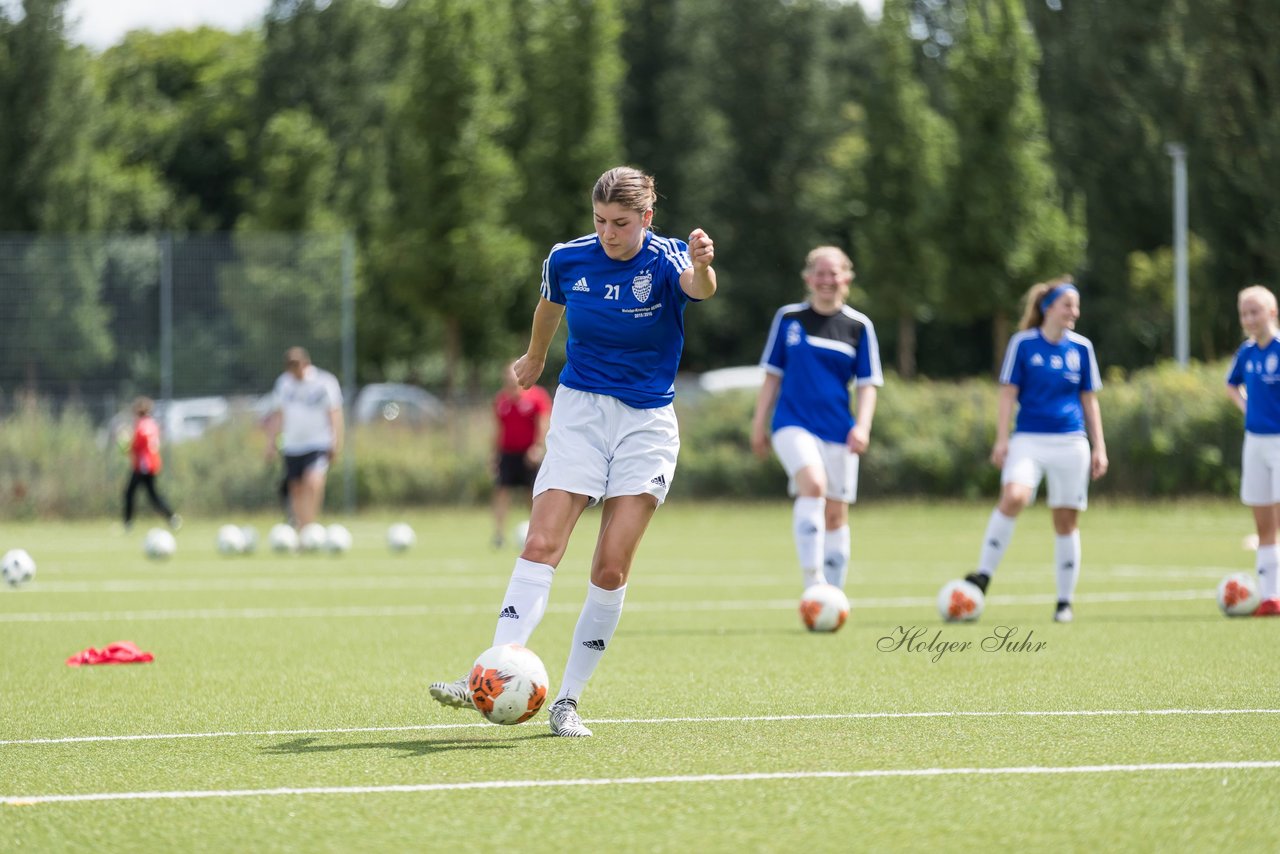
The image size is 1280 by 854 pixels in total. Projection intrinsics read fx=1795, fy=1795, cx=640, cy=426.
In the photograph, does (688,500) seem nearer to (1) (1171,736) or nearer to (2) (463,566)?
(2) (463,566)

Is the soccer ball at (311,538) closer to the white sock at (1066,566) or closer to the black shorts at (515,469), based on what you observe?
the black shorts at (515,469)

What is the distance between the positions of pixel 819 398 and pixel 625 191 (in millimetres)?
5525

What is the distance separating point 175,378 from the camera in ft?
95.1

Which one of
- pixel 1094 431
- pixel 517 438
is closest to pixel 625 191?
pixel 1094 431

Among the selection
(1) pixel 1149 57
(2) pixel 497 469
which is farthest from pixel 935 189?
(2) pixel 497 469

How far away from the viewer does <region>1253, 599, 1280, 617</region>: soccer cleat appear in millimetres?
12234

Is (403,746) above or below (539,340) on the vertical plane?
below

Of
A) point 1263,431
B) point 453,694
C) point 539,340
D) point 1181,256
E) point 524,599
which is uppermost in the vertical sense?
Answer: point 1181,256

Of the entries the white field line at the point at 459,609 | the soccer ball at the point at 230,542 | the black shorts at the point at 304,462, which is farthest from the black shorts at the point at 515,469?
the white field line at the point at 459,609

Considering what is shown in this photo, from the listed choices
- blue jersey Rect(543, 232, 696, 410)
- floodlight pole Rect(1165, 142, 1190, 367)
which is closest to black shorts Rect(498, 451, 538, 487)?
blue jersey Rect(543, 232, 696, 410)

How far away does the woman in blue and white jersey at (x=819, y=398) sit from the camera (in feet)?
39.4

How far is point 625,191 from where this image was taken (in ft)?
22.6

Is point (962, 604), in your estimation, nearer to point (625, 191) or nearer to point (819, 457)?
point (819, 457)

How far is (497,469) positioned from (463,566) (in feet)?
11.7
